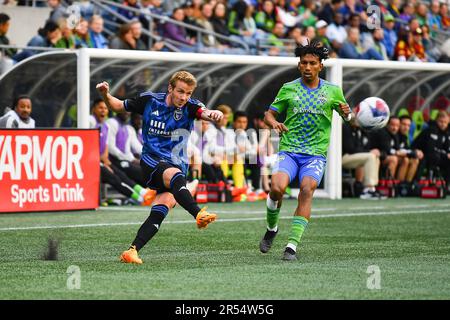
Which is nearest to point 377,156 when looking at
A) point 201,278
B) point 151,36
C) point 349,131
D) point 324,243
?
point 349,131

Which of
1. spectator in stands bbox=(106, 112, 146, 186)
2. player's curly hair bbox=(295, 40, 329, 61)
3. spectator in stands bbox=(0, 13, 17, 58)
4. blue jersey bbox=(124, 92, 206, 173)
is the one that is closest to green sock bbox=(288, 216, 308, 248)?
blue jersey bbox=(124, 92, 206, 173)

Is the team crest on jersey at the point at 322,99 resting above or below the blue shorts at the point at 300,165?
above

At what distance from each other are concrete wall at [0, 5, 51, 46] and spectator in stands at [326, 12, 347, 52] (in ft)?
20.8

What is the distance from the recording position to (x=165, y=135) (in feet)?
36.6

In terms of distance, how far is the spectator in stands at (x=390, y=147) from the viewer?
2289 cm

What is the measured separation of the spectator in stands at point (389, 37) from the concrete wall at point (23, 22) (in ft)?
27.1

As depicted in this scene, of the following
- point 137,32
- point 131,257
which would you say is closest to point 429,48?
point 137,32

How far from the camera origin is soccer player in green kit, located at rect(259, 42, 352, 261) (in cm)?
1159

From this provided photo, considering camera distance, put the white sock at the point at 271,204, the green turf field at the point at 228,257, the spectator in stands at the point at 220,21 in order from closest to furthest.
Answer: the green turf field at the point at 228,257
the white sock at the point at 271,204
the spectator in stands at the point at 220,21

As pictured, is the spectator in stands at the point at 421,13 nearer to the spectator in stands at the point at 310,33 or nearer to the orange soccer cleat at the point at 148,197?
the spectator in stands at the point at 310,33

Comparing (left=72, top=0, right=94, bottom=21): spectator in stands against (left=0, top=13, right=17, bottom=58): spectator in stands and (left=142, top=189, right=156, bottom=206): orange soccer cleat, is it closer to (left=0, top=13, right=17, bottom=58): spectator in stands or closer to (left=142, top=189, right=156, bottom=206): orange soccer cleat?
(left=0, top=13, right=17, bottom=58): spectator in stands

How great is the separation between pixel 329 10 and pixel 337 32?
3.54 feet

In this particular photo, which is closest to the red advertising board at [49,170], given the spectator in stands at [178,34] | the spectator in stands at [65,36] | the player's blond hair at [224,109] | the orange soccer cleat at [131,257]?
the spectator in stands at [65,36]
